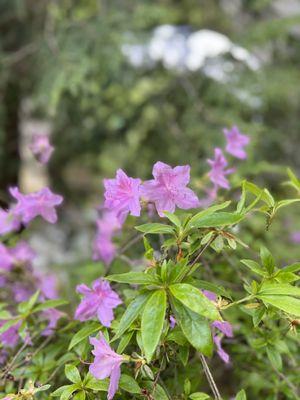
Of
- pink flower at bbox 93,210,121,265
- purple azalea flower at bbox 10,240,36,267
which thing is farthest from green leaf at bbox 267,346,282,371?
purple azalea flower at bbox 10,240,36,267

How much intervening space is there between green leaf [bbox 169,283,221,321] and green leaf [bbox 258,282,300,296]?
0.09 metres

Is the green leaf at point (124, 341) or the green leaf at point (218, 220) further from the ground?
the green leaf at point (218, 220)

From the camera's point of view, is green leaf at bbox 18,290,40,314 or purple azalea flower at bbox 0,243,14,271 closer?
green leaf at bbox 18,290,40,314

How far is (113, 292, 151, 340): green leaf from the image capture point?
0.64 metres

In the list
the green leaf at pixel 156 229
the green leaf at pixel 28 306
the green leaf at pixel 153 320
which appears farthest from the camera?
the green leaf at pixel 28 306

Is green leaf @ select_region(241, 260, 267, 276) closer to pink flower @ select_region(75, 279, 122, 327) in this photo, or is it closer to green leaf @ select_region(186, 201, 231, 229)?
green leaf @ select_region(186, 201, 231, 229)

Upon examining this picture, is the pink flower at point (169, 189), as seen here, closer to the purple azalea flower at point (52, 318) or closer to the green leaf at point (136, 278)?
the green leaf at point (136, 278)

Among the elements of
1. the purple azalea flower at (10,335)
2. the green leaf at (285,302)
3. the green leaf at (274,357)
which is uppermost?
the green leaf at (285,302)

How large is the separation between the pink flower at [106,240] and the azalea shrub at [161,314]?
0.23ft

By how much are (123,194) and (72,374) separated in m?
0.27

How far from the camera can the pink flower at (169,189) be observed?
28.8 inches

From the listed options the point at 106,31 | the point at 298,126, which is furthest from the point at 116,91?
the point at 298,126

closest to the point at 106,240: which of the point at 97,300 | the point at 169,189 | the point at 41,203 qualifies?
the point at 41,203

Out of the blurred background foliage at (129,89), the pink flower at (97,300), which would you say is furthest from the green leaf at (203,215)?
the blurred background foliage at (129,89)
